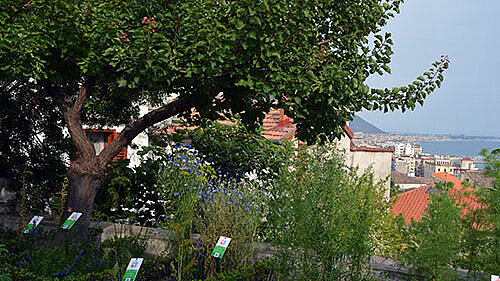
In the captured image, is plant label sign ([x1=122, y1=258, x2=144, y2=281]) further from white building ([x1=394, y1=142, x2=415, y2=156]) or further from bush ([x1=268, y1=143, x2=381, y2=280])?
white building ([x1=394, y1=142, x2=415, y2=156])

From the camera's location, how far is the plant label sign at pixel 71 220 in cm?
404

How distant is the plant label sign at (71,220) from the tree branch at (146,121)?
2.03 ft

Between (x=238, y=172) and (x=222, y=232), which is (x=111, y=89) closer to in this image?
(x=238, y=172)

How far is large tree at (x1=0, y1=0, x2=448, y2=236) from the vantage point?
349 cm

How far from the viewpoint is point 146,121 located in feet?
14.9

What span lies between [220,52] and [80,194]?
2.22 metres

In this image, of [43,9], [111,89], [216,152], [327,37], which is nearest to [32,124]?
[111,89]

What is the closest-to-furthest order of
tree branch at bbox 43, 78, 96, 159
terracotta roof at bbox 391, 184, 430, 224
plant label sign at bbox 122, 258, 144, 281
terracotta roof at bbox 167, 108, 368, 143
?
plant label sign at bbox 122, 258, 144, 281
tree branch at bbox 43, 78, 96, 159
terracotta roof at bbox 167, 108, 368, 143
terracotta roof at bbox 391, 184, 430, 224

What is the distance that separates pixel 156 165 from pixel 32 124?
2226mm

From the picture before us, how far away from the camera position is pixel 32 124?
7016 mm

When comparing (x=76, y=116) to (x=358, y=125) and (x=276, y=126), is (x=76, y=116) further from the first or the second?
(x=358, y=125)

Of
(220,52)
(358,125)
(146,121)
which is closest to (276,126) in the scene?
(146,121)

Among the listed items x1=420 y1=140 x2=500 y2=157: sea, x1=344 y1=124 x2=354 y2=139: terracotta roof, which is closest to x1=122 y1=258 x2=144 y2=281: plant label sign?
Result: x1=420 y1=140 x2=500 y2=157: sea

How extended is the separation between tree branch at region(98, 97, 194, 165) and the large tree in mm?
24
